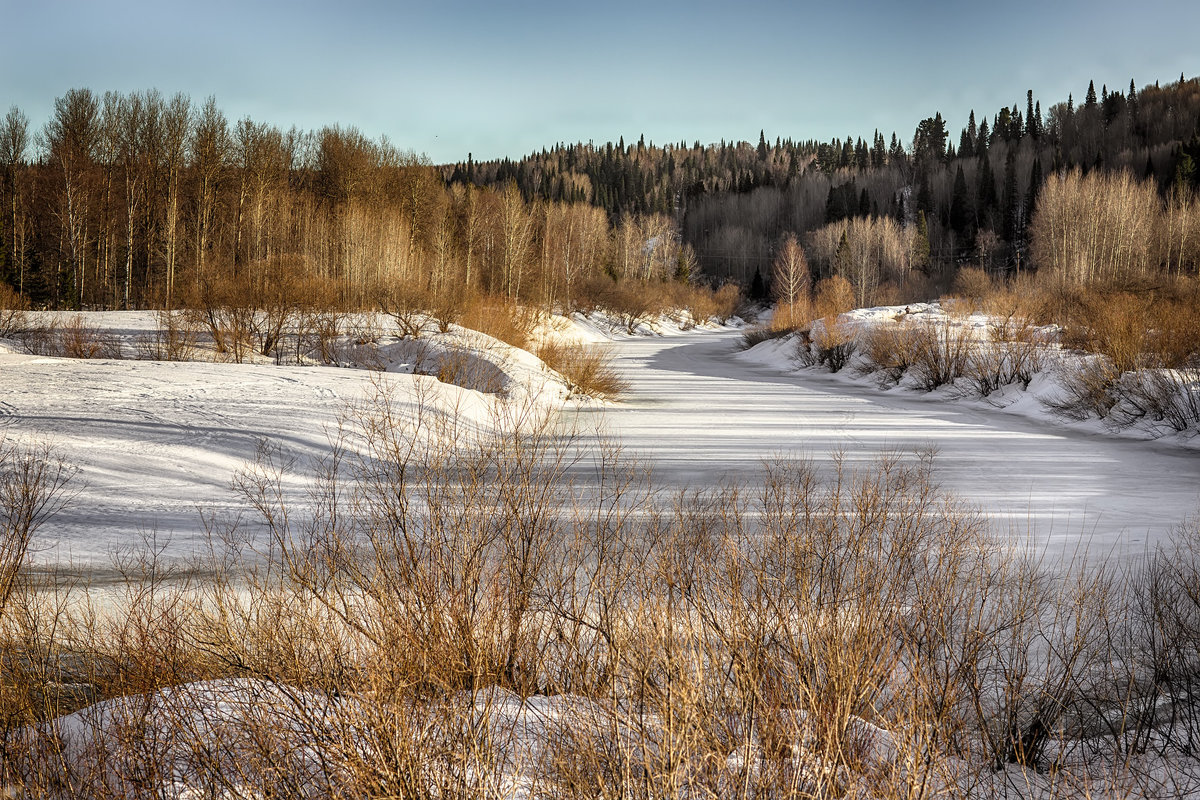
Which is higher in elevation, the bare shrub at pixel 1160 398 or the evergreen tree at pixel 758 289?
the evergreen tree at pixel 758 289

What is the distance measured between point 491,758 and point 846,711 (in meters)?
1.28

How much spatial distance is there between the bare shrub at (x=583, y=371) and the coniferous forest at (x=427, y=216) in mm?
8302

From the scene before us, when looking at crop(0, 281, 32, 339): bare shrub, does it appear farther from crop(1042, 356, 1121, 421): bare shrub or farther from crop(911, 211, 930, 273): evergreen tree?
crop(911, 211, 930, 273): evergreen tree

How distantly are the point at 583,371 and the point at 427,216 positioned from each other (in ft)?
93.8

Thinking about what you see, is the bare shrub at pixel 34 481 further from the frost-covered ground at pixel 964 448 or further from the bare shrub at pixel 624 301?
the bare shrub at pixel 624 301

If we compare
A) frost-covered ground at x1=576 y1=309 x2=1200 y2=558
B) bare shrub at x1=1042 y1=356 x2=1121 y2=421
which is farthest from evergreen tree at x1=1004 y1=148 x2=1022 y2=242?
bare shrub at x1=1042 y1=356 x2=1121 y2=421

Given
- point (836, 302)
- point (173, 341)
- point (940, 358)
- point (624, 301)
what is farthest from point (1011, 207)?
point (173, 341)

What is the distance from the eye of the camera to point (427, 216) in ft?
142

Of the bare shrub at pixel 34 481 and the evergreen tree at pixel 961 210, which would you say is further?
the evergreen tree at pixel 961 210

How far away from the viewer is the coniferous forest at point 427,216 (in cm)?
3247

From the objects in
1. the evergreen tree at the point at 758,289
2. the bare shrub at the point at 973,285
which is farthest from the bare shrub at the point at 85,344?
the evergreen tree at the point at 758,289

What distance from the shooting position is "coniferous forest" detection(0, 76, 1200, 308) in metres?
32.5

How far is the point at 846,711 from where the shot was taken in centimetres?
257

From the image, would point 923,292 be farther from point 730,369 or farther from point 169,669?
point 169,669
